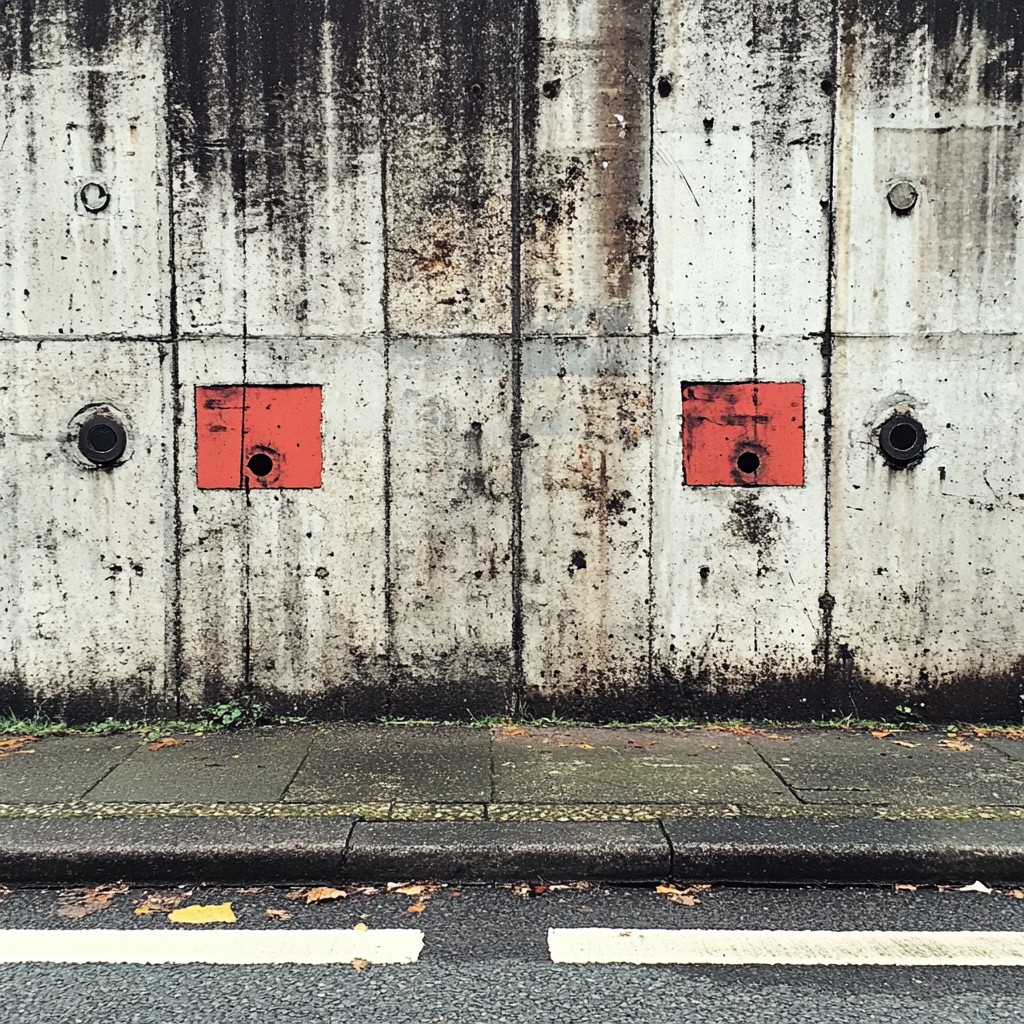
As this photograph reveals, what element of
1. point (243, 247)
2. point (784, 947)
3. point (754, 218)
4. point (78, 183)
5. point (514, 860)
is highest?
point (78, 183)

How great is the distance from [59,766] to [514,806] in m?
2.52

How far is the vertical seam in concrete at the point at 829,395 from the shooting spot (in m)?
5.14

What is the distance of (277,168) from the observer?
5191 mm

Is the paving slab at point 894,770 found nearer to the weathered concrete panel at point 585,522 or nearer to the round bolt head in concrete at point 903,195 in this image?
the weathered concrete panel at point 585,522

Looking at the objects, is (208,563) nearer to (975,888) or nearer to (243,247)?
(243,247)

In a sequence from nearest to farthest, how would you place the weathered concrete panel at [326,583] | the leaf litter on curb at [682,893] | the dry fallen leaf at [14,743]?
the leaf litter on curb at [682,893], the dry fallen leaf at [14,743], the weathered concrete panel at [326,583]

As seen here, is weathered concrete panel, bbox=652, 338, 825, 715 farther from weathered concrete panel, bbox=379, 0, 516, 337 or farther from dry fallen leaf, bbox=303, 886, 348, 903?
dry fallen leaf, bbox=303, 886, 348, 903

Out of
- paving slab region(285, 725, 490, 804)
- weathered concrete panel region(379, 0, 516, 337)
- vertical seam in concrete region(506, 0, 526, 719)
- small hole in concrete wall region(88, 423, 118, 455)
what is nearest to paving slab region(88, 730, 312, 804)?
paving slab region(285, 725, 490, 804)

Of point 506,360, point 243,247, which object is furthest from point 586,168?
point 243,247

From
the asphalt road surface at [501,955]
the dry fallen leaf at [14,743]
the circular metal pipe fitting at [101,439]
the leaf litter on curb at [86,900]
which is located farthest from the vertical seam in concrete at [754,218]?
the dry fallen leaf at [14,743]

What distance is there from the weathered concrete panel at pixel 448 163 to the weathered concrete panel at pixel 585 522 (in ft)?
1.83

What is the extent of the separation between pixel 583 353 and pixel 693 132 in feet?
4.97

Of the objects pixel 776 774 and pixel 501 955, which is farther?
pixel 776 774


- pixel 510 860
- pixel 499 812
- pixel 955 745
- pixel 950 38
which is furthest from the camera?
pixel 950 38
